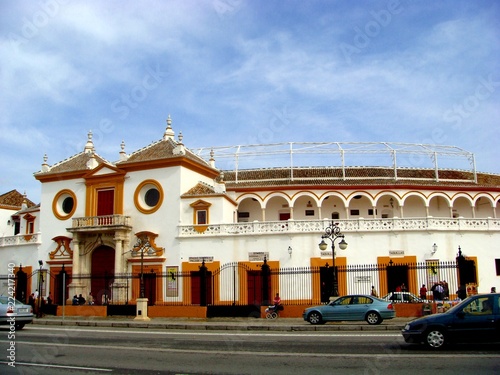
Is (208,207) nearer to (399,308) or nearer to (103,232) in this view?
(103,232)

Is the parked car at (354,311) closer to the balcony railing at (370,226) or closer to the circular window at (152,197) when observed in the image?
the balcony railing at (370,226)

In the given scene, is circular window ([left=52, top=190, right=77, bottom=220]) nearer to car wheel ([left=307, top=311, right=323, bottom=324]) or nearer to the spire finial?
the spire finial

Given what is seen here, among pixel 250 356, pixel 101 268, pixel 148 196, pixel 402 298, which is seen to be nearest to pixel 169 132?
pixel 148 196

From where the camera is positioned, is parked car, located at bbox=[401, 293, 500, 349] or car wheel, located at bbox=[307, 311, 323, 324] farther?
car wheel, located at bbox=[307, 311, 323, 324]

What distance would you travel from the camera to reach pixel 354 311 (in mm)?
19766

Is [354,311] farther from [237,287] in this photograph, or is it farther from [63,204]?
[63,204]

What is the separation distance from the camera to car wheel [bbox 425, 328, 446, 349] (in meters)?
11.9

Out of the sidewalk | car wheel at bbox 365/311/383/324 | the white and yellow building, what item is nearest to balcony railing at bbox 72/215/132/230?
the white and yellow building

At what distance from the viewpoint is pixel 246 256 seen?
106ft

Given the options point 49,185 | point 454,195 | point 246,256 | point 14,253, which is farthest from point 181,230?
point 454,195

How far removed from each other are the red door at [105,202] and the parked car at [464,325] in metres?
26.4

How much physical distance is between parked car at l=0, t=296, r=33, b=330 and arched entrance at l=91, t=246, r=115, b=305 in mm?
12936

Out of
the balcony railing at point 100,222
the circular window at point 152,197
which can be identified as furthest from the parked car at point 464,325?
the balcony railing at point 100,222

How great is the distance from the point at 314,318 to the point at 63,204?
22.9 meters
